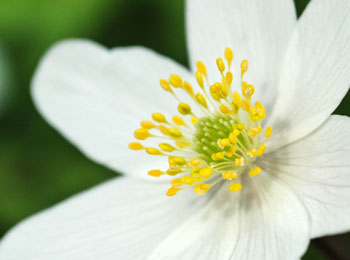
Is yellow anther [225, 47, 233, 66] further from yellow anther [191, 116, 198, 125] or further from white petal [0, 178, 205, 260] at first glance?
white petal [0, 178, 205, 260]

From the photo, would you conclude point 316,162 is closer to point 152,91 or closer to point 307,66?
point 307,66

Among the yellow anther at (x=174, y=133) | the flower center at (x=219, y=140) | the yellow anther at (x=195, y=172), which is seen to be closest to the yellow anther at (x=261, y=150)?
the flower center at (x=219, y=140)

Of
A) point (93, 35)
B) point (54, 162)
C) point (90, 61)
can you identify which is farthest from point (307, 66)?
point (54, 162)

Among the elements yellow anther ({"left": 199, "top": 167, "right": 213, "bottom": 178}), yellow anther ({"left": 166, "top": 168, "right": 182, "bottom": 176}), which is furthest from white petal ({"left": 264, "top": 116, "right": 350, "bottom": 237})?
yellow anther ({"left": 166, "top": 168, "right": 182, "bottom": 176})

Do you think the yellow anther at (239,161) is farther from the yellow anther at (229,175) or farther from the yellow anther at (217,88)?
the yellow anther at (217,88)

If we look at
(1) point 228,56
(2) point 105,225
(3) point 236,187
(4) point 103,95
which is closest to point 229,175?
(3) point 236,187

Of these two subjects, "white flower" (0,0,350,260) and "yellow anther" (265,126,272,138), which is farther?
"yellow anther" (265,126,272,138)

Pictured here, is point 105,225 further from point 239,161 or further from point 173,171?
point 239,161
